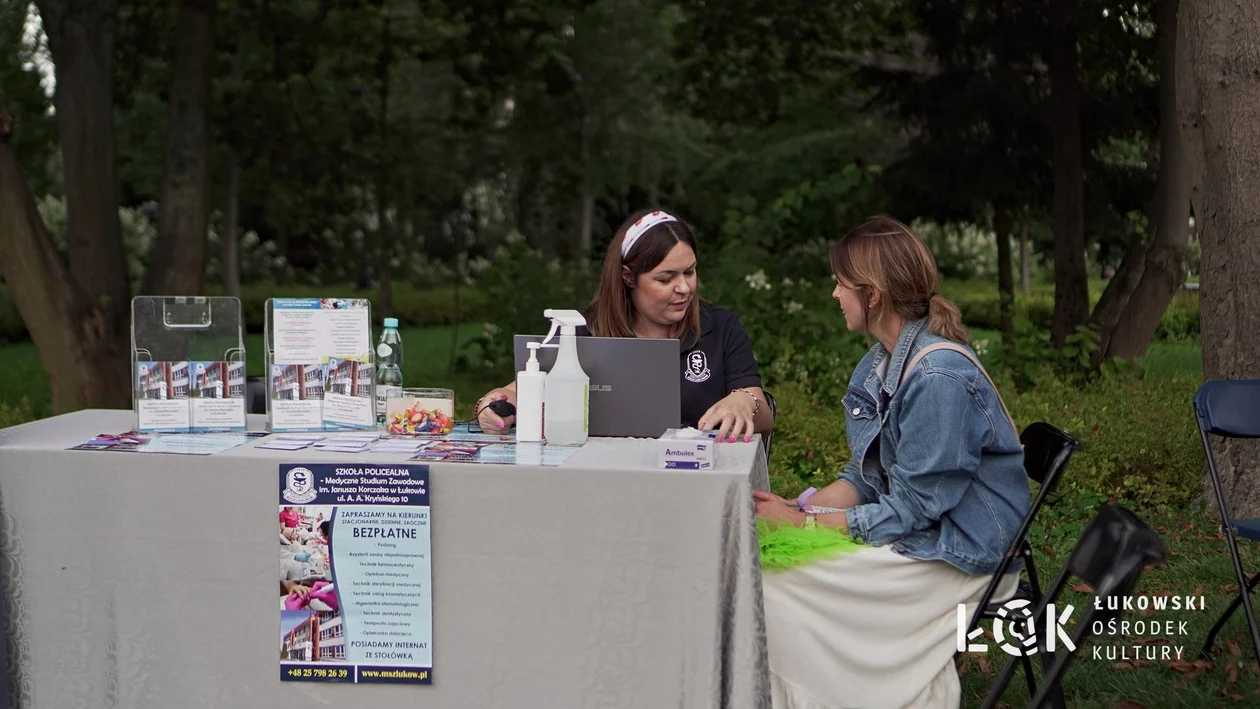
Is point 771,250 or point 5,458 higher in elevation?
point 771,250

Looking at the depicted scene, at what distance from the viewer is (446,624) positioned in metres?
2.77

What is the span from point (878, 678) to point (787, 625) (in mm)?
243

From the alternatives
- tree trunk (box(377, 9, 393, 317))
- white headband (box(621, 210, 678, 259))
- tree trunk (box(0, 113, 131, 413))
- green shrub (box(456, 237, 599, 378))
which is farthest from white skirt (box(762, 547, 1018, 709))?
tree trunk (box(377, 9, 393, 317))

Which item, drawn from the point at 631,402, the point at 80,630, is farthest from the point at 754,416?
the point at 80,630

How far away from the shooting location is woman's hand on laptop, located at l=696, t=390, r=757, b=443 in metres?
3.14

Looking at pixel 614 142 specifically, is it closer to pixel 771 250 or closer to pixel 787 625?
pixel 771 250

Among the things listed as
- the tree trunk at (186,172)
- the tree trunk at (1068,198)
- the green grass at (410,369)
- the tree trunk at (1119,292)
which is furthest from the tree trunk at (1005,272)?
the tree trunk at (186,172)

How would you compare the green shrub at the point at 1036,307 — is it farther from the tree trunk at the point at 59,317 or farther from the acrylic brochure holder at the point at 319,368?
the acrylic brochure holder at the point at 319,368

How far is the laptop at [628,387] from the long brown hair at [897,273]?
483mm

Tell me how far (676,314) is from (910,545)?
3.72ft

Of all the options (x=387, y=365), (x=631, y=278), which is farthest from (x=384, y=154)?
(x=387, y=365)

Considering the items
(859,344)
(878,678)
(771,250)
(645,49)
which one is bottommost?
(878,678)

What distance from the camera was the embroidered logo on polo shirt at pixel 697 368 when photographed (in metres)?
3.79

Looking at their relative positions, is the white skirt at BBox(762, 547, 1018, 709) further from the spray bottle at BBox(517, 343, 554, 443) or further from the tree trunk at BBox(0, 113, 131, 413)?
the tree trunk at BBox(0, 113, 131, 413)
